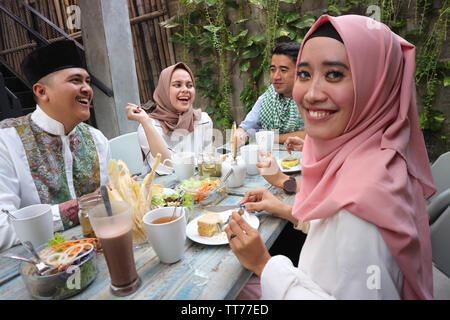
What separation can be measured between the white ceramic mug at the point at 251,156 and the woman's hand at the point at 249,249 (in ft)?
2.92

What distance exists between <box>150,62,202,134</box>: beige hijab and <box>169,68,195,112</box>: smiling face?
0.14 ft

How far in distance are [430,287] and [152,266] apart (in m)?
0.97

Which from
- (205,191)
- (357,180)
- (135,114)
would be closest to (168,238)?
(205,191)

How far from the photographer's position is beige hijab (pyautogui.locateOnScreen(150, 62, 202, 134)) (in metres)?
2.84

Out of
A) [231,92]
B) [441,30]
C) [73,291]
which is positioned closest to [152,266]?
[73,291]

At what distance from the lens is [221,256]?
1.03 meters

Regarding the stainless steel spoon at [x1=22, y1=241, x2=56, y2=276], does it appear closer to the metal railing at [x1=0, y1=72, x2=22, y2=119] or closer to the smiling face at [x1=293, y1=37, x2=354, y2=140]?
the smiling face at [x1=293, y1=37, x2=354, y2=140]

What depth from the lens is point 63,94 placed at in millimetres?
1716

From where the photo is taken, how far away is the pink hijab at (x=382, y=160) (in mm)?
775

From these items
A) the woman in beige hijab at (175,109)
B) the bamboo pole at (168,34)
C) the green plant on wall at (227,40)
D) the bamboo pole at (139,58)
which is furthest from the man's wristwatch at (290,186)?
Answer: the bamboo pole at (139,58)

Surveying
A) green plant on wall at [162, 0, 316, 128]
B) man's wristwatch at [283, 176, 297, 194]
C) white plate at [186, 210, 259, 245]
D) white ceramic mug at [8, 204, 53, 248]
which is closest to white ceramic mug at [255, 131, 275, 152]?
man's wristwatch at [283, 176, 297, 194]

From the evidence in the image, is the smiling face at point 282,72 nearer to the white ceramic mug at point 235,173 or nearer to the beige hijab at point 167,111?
the beige hijab at point 167,111

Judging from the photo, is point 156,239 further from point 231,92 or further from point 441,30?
point 231,92

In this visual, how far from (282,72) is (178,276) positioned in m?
2.58
